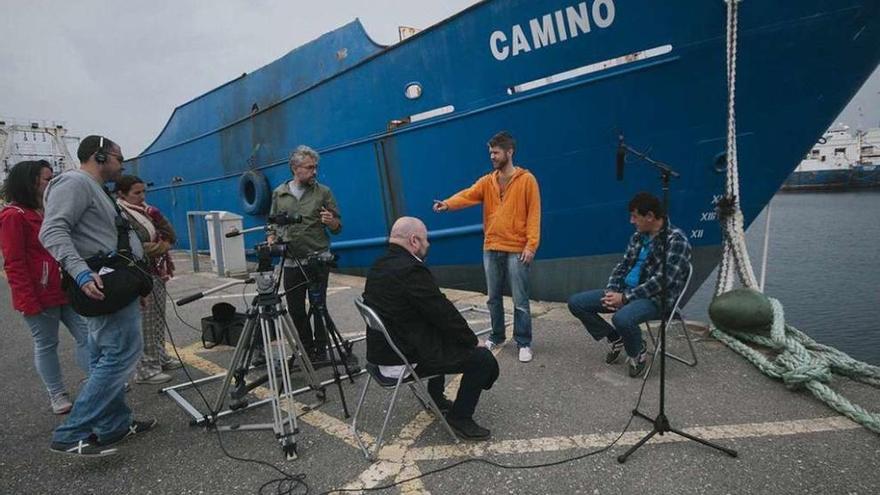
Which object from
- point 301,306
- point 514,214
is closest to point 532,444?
point 514,214

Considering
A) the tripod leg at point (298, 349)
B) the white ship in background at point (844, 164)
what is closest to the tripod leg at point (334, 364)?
the tripod leg at point (298, 349)

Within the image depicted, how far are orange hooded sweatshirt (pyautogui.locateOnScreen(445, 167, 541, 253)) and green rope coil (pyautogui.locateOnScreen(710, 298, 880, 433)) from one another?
5.63 feet

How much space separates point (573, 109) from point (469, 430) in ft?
11.2

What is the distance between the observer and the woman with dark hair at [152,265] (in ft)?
11.0

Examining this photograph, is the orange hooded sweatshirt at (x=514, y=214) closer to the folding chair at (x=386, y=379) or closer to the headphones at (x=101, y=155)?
the folding chair at (x=386, y=379)

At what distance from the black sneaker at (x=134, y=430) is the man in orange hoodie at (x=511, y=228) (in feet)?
7.76

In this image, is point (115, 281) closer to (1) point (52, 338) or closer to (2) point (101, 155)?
(2) point (101, 155)

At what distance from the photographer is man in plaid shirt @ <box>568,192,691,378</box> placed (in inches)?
126

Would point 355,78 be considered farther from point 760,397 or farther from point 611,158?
point 760,397

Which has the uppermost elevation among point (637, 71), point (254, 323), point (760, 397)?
point (637, 71)

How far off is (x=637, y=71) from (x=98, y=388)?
4.67 m

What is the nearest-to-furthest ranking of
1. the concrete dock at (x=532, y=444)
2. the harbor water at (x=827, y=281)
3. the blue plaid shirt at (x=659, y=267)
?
the concrete dock at (x=532, y=444)
the blue plaid shirt at (x=659, y=267)
the harbor water at (x=827, y=281)

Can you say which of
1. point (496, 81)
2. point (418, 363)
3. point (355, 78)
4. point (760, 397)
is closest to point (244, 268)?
point (355, 78)

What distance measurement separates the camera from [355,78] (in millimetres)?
6379
